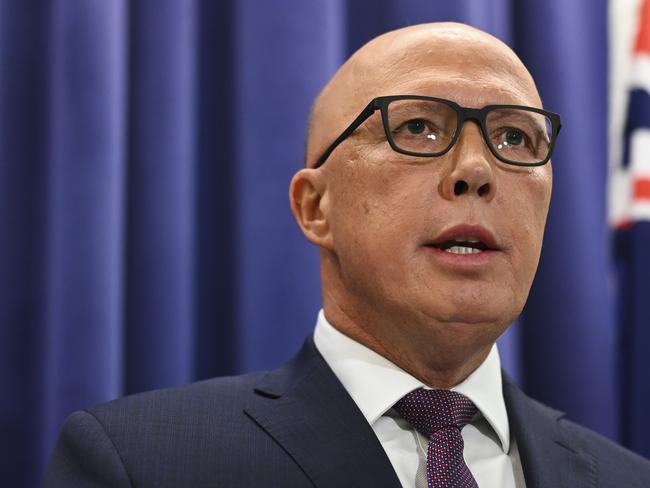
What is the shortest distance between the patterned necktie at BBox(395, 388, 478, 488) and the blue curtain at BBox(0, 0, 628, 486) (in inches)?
18.0

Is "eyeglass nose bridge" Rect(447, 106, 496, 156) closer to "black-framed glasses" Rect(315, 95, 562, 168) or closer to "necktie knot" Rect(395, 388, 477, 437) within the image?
"black-framed glasses" Rect(315, 95, 562, 168)

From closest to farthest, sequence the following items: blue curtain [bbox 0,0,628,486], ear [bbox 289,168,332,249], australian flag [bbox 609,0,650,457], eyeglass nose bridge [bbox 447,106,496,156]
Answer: eyeglass nose bridge [bbox 447,106,496,156] → ear [bbox 289,168,332,249] → blue curtain [bbox 0,0,628,486] → australian flag [bbox 609,0,650,457]

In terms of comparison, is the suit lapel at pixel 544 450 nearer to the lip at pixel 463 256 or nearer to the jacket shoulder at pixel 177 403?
the lip at pixel 463 256

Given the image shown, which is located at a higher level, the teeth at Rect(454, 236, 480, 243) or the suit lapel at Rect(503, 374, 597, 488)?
the teeth at Rect(454, 236, 480, 243)

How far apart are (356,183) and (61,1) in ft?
2.10

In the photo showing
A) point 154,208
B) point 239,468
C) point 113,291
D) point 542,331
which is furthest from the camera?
point 542,331

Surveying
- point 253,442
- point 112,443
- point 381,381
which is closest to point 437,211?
point 381,381

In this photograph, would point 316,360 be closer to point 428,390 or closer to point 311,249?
point 428,390

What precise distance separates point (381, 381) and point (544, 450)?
0.24 meters

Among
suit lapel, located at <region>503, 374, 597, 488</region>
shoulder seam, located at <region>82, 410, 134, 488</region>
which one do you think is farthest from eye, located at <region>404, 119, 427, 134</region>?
shoulder seam, located at <region>82, 410, 134, 488</region>

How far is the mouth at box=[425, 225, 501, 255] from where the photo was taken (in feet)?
3.43

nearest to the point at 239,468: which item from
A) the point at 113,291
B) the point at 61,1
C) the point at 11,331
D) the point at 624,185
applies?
the point at 113,291

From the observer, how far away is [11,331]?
1393 millimetres

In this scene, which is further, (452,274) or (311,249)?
(311,249)
